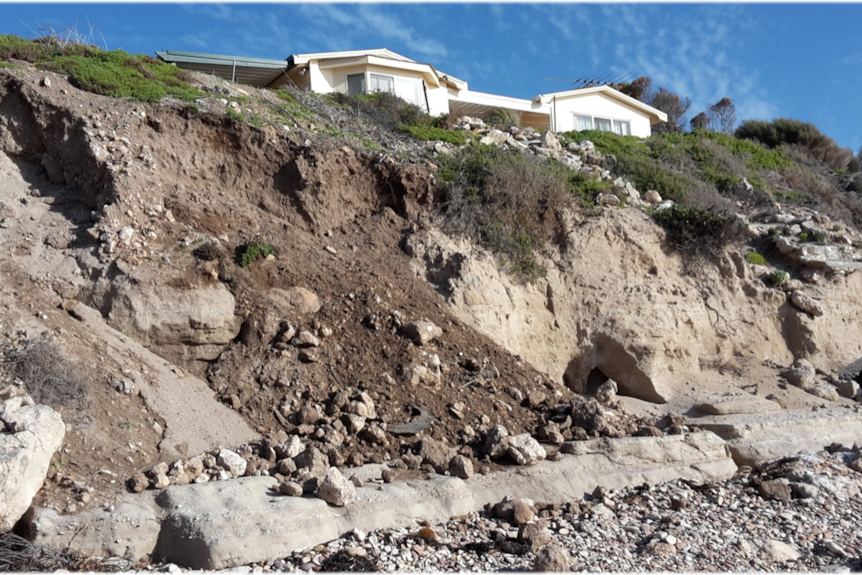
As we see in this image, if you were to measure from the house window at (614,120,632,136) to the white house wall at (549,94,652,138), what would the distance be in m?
0.13

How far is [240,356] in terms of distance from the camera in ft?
27.2

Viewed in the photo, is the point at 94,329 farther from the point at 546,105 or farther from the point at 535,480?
the point at 546,105

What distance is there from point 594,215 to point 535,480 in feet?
19.7

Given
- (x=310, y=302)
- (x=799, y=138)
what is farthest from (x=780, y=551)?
(x=799, y=138)

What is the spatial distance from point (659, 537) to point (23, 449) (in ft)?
17.1

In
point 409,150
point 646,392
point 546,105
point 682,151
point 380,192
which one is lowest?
point 646,392

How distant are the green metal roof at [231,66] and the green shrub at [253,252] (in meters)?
10.6

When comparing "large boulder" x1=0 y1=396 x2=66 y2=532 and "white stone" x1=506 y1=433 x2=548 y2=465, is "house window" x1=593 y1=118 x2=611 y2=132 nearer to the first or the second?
"white stone" x1=506 y1=433 x2=548 y2=465

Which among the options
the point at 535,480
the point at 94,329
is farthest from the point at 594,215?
the point at 94,329

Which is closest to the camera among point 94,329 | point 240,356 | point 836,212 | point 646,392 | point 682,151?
point 94,329

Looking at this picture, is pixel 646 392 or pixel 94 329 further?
pixel 646 392

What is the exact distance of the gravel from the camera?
5.48 meters

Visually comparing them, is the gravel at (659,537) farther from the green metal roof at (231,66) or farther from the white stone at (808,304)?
the green metal roof at (231,66)

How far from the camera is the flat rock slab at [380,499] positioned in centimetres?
527
